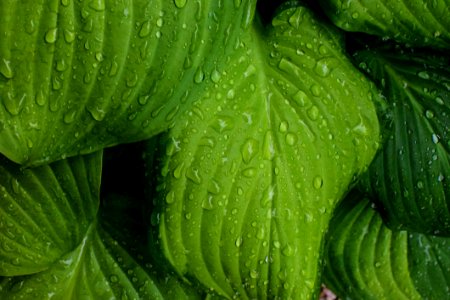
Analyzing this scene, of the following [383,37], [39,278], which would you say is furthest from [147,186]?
[383,37]

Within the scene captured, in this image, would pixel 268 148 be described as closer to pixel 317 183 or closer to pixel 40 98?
pixel 317 183

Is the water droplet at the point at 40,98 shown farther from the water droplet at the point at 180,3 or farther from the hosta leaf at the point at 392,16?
the hosta leaf at the point at 392,16

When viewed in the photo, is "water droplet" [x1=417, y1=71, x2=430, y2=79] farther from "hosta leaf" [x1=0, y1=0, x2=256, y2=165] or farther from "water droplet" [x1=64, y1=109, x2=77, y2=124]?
"water droplet" [x1=64, y1=109, x2=77, y2=124]

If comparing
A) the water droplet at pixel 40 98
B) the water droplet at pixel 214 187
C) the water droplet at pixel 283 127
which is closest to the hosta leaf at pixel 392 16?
the water droplet at pixel 283 127

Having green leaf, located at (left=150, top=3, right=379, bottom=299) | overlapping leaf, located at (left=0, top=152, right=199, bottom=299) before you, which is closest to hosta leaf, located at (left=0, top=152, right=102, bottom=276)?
overlapping leaf, located at (left=0, top=152, right=199, bottom=299)

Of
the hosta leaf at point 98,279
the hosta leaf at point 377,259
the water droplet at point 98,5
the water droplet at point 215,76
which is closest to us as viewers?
the water droplet at point 98,5

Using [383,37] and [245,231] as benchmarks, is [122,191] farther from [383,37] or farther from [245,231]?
[383,37]
